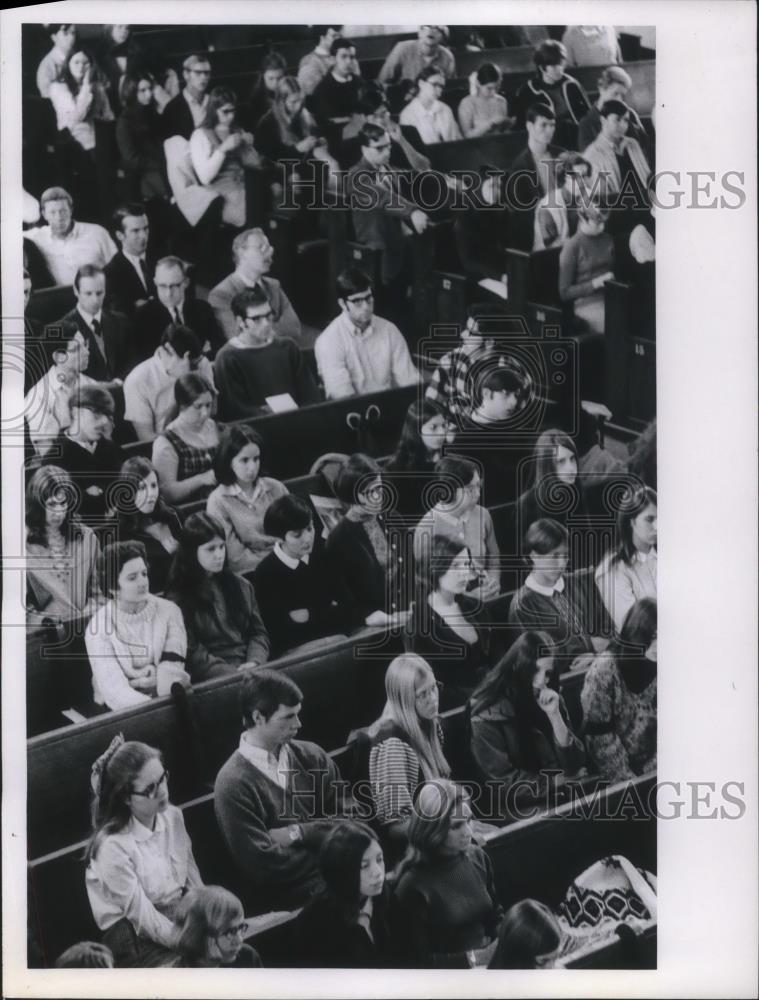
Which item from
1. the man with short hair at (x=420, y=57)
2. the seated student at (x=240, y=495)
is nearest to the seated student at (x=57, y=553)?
the seated student at (x=240, y=495)

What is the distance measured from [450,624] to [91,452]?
795mm

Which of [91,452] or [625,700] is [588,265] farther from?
[91,452]

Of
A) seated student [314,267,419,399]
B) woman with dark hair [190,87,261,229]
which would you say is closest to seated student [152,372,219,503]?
seated student [314,267,419,399]

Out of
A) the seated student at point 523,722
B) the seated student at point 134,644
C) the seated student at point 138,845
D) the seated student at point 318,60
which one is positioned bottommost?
the seated student at point 138,845

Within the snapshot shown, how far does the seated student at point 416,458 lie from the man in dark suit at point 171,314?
42 cm

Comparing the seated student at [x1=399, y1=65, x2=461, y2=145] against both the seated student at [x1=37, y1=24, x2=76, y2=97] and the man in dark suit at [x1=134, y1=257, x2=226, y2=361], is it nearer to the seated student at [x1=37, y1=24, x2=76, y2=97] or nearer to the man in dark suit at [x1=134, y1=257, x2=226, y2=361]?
the man in dark suit at [x1=134, y1=257, x2=226, y2=361]

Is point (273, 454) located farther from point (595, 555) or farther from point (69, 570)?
point (595, 555)

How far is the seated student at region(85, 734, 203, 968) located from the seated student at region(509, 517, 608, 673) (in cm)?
78

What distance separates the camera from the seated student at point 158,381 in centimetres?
221

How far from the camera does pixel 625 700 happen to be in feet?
7.27

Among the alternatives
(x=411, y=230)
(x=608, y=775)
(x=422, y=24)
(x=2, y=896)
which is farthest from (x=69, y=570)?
(x=422, y=24)

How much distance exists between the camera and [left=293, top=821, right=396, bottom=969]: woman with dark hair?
7.18 feet

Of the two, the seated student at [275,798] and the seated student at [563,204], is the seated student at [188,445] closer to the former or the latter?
the seated student at [275,798]

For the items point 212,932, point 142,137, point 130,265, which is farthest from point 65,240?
point 212,932
